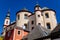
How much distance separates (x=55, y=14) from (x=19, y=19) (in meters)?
16.3

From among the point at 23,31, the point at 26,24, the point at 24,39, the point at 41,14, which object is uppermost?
the point at 41,14

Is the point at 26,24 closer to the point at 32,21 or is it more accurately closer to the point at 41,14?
the point at 32,21

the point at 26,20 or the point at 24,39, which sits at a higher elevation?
the point at 26,20

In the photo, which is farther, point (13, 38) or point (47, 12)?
point (47, 12)

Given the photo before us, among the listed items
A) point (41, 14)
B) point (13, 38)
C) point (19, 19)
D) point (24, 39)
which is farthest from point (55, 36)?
point (19, 19)

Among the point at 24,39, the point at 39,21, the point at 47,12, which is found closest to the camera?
the point at 24,39

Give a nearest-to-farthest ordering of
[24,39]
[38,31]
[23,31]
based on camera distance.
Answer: [38,31], [24,39], [23,31]

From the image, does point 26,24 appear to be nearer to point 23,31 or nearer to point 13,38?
point 23,31

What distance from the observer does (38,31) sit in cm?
3419

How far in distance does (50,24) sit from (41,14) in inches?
249

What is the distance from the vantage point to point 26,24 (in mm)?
54500

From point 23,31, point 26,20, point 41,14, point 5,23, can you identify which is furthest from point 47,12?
point 5,23

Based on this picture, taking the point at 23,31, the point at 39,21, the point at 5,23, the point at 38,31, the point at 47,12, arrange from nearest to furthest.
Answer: the point at 38,31
the point at 23,31
the point at 39,21
the point at 47,12
the point at 5,23

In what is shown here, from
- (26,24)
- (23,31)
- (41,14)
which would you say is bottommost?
(23,31)
